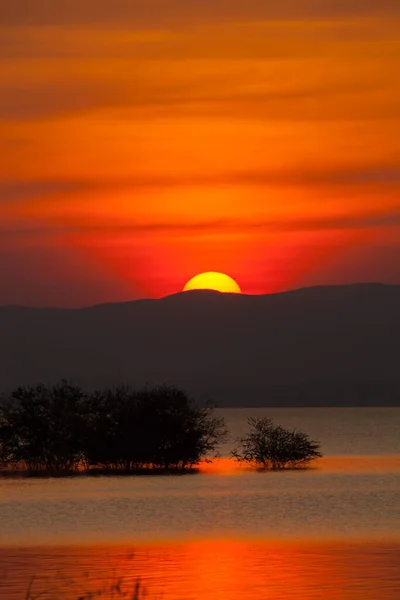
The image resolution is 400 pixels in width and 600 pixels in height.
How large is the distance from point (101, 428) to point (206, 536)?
21598 millimetres

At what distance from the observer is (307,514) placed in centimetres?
3800

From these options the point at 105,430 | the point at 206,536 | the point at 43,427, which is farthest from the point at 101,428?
the point at 206,536

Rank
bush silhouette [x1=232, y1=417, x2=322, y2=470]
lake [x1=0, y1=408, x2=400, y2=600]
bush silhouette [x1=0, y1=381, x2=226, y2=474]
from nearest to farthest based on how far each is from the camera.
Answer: lake [x1=0, y1=408, x2=400, y2=600] < bush silhouette [x1=0, y1=381, x2=226, y2=474] < bush silhouette [x1=232, y1=417, x2=322, y2=470]

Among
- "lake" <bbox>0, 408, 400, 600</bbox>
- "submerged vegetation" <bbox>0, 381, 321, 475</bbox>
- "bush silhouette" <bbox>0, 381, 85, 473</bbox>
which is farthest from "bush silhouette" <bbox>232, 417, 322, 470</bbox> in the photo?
"bush silhouette" <bbox>0, 381, 85, 473</bbox>

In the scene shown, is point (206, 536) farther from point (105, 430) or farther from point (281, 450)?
point (281, 450)

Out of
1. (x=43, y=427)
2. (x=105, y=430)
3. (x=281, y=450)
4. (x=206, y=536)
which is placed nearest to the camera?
(x=206, y=536)

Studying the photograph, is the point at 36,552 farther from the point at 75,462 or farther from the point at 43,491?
the point at 75,462

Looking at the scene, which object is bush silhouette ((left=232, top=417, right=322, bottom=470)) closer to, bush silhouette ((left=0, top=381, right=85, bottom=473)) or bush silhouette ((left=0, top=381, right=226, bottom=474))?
bush silhouette ((left=0, top=381, right=226, bottom=474))

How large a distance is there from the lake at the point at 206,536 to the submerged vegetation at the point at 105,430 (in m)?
2.05

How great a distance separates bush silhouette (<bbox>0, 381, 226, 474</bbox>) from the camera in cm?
5459

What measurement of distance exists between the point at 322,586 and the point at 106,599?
398 centimetres

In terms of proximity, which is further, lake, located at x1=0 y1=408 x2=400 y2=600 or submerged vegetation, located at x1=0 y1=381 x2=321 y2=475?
submerged vegetation, located at x1=0 y1=381 x2=321 y2=475

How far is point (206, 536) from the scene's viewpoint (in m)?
33.3

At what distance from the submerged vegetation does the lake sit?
80.6 inches
